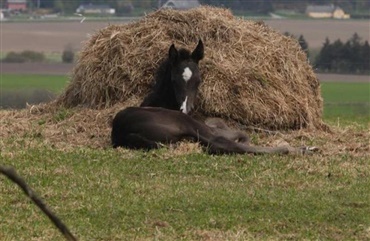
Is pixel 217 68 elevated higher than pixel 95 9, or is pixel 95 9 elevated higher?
pixel 217 68

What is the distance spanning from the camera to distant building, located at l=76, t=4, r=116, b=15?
40.9m

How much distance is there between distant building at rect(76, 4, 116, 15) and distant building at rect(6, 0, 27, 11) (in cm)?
289

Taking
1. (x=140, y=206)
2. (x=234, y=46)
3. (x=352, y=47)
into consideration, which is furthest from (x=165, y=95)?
(x=352, y=47)

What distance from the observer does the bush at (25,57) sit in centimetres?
4234

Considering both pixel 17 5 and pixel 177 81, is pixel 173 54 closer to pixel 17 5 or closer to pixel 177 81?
pixel 177 81

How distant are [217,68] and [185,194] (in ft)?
16.4

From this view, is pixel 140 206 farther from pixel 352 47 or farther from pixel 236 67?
pixel 352 47

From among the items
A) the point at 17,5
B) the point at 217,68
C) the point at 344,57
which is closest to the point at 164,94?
the point at 217,68

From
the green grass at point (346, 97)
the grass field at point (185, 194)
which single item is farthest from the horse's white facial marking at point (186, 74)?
the green grass at point (346, 97)

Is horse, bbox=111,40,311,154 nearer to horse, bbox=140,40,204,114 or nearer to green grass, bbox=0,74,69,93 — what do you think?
horse, bbox=140,40,204,114

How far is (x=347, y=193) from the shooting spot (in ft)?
33.0

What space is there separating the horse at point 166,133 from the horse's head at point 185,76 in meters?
0.64

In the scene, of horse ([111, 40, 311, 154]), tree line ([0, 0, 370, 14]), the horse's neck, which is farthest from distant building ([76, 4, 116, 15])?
horse ([111, 40, 311, 154])

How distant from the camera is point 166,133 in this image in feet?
39.7
